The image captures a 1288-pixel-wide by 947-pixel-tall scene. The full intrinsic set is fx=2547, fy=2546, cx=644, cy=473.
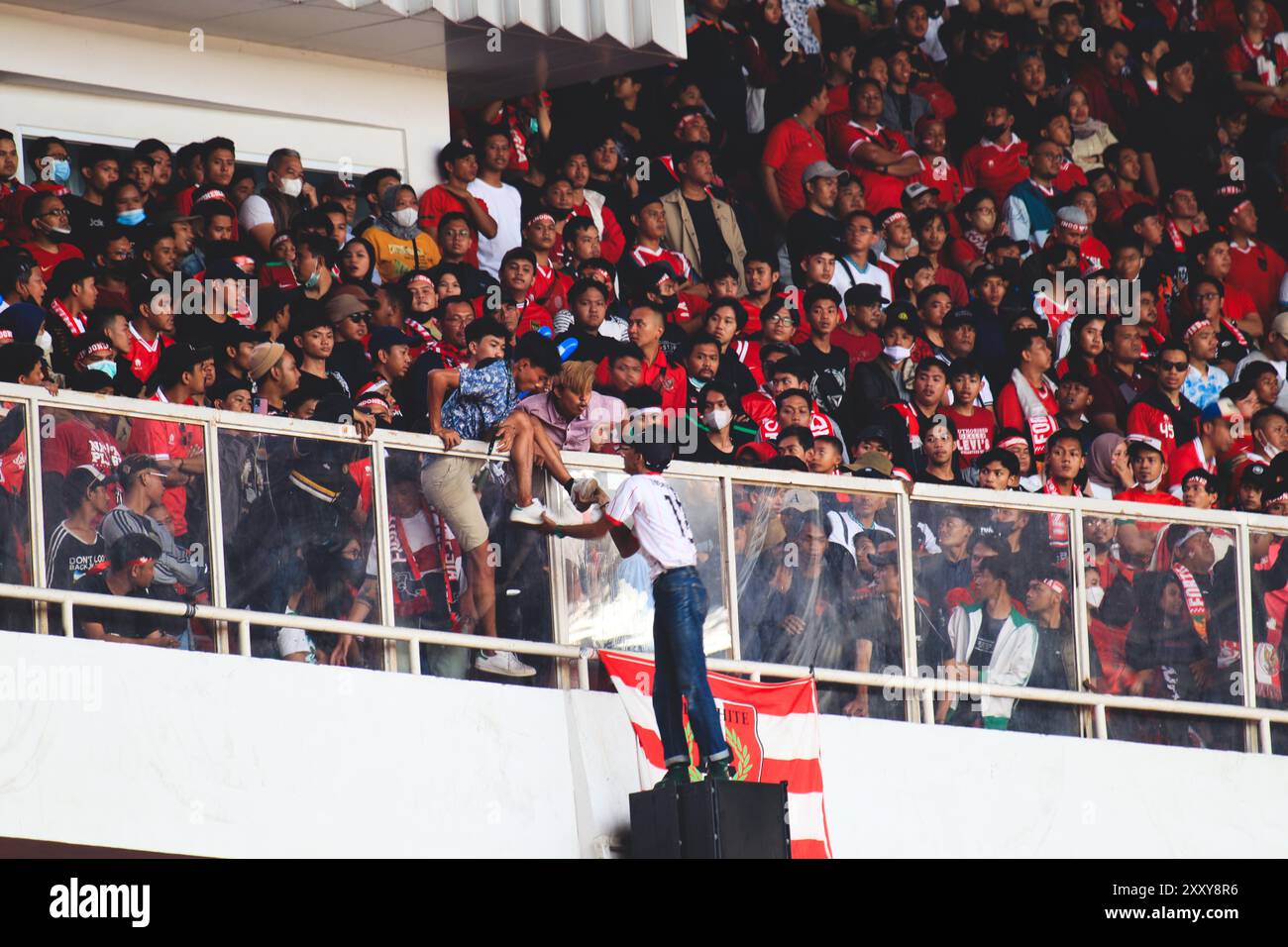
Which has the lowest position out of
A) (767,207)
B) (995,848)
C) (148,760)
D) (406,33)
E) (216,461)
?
(995,848)

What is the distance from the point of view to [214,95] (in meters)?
12.9

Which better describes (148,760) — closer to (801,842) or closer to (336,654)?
(336,654)

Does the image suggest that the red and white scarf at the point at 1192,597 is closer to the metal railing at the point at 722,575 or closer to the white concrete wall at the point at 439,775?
the metal railing at the point at 722,575

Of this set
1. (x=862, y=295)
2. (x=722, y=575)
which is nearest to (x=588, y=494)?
(x=722, y=575)

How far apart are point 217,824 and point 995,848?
3.66 meters

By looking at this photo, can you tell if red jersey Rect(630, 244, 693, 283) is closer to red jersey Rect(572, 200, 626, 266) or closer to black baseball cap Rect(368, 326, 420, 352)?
red jersey Rect(572, 200, 626, 266)

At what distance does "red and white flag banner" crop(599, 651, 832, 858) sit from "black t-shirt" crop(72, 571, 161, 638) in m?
1.93

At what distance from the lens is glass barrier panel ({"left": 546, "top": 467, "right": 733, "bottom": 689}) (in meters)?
10.2

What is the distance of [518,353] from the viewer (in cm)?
1098

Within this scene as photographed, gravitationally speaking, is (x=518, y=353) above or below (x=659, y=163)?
below

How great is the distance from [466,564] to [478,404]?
645 mm

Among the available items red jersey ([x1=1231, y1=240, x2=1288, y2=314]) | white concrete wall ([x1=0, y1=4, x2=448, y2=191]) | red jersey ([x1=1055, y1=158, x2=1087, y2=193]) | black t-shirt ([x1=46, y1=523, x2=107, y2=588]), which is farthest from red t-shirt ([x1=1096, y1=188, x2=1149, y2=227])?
black t-shirt ([x1=46, y1=523, x2=107, y2=588])

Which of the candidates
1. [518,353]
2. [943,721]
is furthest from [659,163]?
[943,721]

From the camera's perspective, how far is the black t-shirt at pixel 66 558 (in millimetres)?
8883
